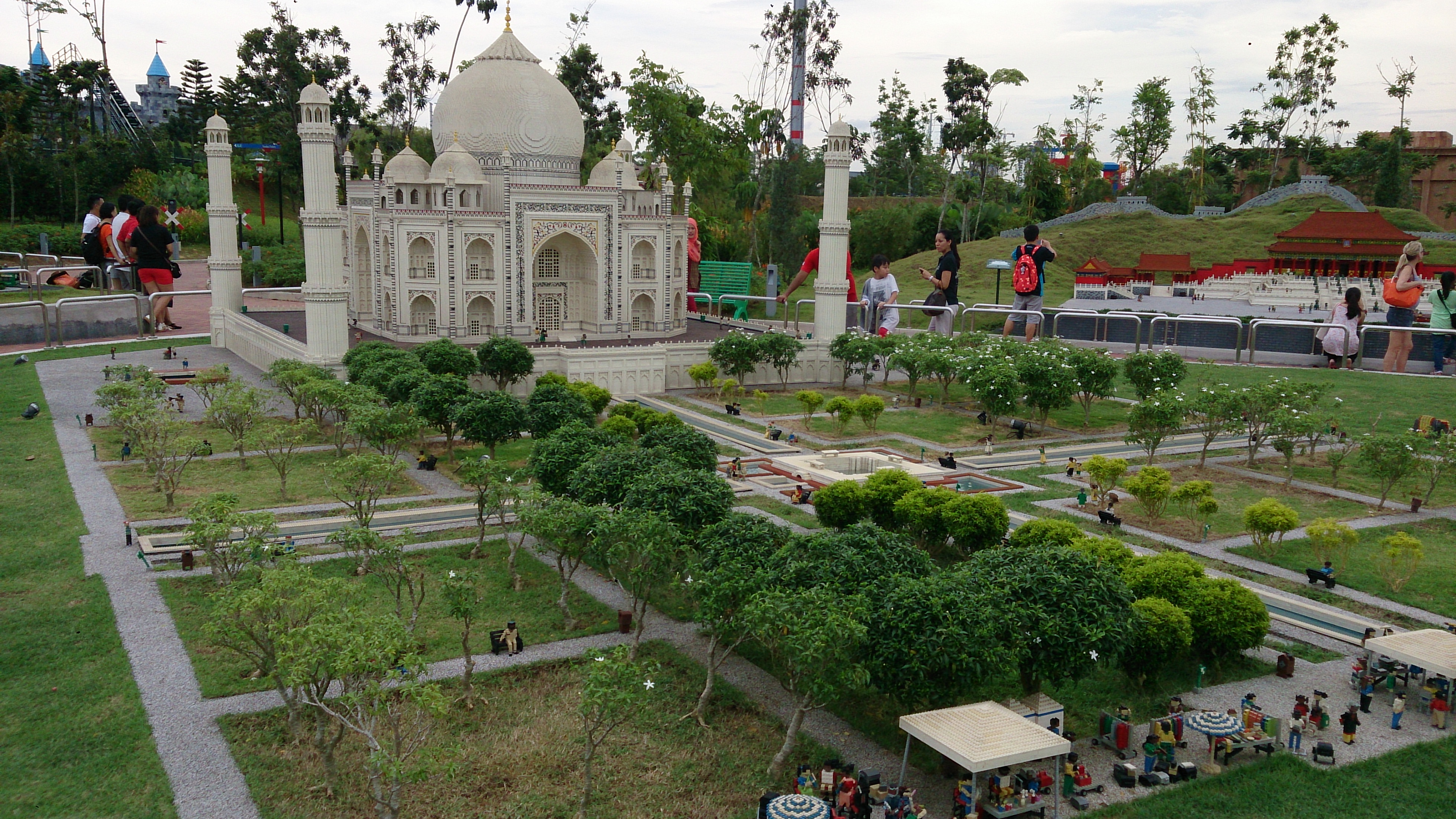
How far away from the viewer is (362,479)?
17.2 metres

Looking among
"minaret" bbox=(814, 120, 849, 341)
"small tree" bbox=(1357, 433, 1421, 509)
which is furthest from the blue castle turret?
"small tree" bbox=(1357, 433, 1421, 509)

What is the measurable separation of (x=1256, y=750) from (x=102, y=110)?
8494cm

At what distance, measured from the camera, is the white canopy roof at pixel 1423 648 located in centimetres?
1236

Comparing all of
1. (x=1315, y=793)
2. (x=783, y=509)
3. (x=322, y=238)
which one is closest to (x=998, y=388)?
(x=783, y=509)

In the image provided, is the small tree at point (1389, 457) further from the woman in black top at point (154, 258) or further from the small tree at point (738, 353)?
the woman in black top at point (154, 258)

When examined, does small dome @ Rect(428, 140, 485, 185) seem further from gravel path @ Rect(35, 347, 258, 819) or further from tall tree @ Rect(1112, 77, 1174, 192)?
tall tree @ Rect(1112, 77, 1174, 192)

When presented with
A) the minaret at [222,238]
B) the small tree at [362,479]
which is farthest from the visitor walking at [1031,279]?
the minaret at [222,238]

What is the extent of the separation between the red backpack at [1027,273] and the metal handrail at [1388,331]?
9.26 m

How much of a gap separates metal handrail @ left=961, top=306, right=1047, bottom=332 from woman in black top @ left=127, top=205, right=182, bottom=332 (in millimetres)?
30619

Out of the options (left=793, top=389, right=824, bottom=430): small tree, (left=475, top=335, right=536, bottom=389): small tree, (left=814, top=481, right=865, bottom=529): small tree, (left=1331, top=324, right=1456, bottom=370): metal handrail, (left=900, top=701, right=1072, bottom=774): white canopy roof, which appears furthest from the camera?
(left=1331, top=324, right=1456, bottom=370): metal handrail

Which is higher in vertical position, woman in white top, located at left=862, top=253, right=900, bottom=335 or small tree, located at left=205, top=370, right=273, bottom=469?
woman in white top, located at left=862, top=253, right=900, bottom=335

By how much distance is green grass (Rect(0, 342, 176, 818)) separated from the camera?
1036 centimetres

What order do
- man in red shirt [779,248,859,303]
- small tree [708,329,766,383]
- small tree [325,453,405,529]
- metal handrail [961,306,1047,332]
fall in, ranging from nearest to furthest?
small tree [325,453,405,529]
small tree [708,329,766,383]
metal handrail [961,306,1047,332]
man in red shirt [779,248,859,303]

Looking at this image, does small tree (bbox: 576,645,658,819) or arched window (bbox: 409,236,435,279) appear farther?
arched window (bbox: 409,236,435,279)
